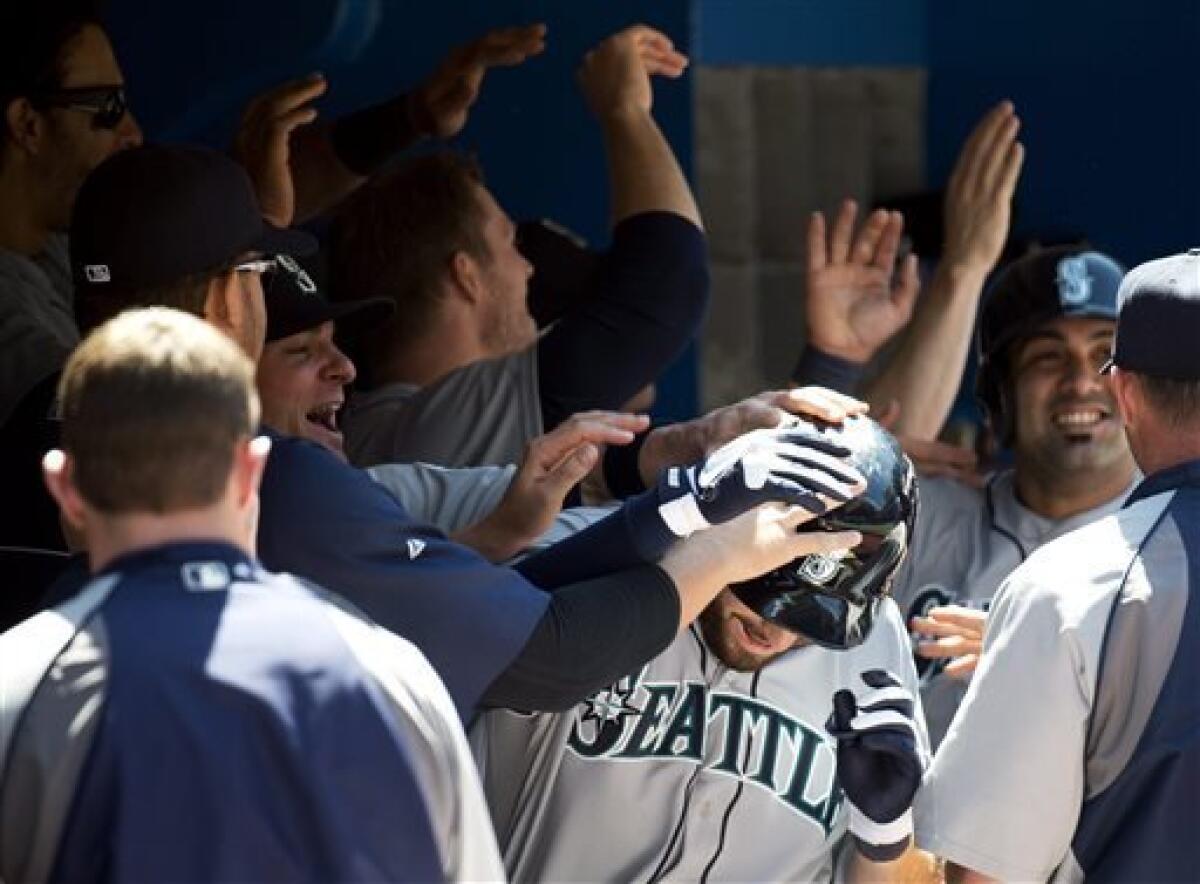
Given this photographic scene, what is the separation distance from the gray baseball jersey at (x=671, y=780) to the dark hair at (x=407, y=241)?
1.19m

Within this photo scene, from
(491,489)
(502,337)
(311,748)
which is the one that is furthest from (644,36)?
(311,748)

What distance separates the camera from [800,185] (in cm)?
666

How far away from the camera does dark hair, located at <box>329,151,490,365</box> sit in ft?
14.5

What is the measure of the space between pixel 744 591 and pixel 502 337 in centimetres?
132

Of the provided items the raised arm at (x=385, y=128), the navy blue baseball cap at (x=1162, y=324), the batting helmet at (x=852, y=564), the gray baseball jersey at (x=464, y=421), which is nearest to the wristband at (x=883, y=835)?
the batting helmet at (x=852, y=564)

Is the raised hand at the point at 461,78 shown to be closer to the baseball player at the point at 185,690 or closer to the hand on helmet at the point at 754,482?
the hand on helmet at the point at 754,482

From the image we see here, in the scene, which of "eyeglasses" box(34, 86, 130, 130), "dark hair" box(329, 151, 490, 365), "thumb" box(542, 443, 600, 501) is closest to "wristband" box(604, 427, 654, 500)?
"thumb" box(542, 443, 600, 501)

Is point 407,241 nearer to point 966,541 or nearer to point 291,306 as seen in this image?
point 291,306

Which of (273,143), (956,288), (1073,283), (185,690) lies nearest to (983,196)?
(956,288)

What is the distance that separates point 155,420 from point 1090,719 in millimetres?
1199

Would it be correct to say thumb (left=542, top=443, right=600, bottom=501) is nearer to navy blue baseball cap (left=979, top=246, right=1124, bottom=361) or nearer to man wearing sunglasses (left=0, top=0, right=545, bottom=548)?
man wearing sunglasses (left=0, top=0, right=545, bottom=548)

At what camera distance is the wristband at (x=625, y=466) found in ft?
12.3

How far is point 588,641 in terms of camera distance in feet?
9.84

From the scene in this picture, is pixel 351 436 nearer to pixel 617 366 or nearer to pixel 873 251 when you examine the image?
pixel 617 366
